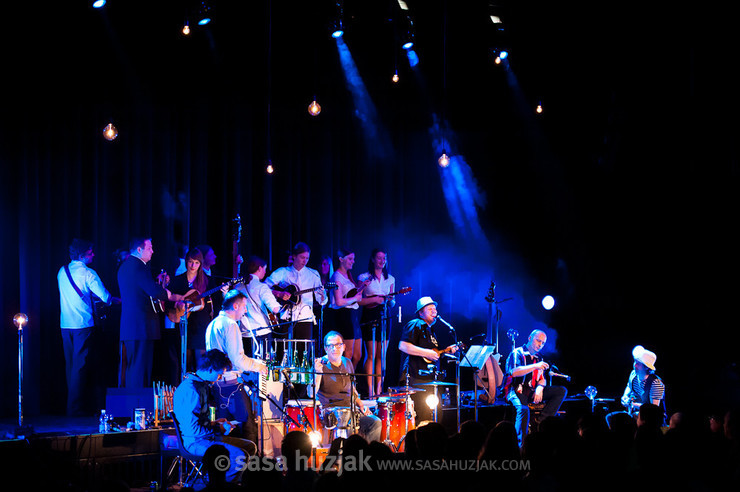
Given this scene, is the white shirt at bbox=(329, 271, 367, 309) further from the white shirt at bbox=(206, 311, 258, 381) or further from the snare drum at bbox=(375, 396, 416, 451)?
the white shirt at bbox=(206, 311, 258, 381)

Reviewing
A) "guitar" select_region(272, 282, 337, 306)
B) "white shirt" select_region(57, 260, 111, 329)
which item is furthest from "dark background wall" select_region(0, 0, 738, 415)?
"guitar" select_region(272, 282, 337, 306)

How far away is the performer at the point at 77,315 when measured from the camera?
29.8 feet

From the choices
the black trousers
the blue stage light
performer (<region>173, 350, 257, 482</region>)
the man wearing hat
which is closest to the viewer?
performer (<region>173, 350, 257, 482</region>)

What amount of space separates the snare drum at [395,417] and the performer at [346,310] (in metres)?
1.98

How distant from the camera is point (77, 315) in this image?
912 centimetres

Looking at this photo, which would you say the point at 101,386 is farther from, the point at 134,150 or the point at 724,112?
the point at 724,112

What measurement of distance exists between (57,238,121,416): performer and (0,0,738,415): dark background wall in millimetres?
686

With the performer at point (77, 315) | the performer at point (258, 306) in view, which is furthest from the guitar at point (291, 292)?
the performer at point (77, 315)

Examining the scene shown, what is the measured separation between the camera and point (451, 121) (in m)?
13.7

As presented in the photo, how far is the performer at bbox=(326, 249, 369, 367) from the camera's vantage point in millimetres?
10742

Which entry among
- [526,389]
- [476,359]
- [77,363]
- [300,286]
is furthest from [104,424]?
[526,389]

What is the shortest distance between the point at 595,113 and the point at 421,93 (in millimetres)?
3092

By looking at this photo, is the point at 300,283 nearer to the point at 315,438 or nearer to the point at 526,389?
the point at 315,438

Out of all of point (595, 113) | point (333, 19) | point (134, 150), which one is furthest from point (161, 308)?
point (595, 113)
